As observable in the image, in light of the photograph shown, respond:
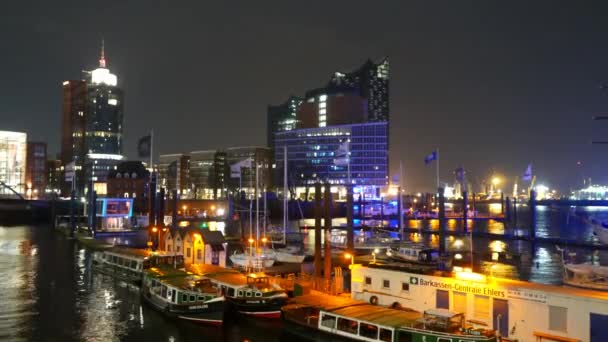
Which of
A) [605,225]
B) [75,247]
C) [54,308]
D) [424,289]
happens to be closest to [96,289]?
[54,308]

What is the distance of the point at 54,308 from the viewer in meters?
40.3

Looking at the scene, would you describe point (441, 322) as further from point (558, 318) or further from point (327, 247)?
point (327, 247)

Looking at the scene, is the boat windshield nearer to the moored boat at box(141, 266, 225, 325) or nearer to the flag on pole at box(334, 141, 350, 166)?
the moored boat at box(141, 266, 225, 325)

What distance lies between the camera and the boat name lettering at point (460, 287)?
26.2m

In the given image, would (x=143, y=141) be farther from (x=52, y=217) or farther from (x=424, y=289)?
(x=52, y=217)

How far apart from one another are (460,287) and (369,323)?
18.8ft

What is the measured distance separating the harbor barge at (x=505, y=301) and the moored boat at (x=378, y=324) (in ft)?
5.56

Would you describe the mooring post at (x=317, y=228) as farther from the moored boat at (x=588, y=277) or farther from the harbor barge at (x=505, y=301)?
the moored boat at (x=588, y=277)

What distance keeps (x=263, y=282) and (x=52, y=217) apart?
141280 mm

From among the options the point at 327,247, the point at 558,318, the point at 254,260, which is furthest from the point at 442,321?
the point at 254,260

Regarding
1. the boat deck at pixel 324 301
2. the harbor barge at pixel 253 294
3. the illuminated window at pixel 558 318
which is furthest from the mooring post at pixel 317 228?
the illuminated window at pixel 558 318

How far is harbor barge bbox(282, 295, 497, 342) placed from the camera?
23.9 m

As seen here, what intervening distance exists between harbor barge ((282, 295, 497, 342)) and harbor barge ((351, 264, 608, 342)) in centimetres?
161

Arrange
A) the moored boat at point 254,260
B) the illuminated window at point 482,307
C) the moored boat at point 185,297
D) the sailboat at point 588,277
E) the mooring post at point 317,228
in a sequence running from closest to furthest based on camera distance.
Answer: the illuminated window at point 482,307 → the moored boat at point 185,297 → the mooring post at point 317,228 → the sailboat at point 588,277 → the moored boat at point 254,260
